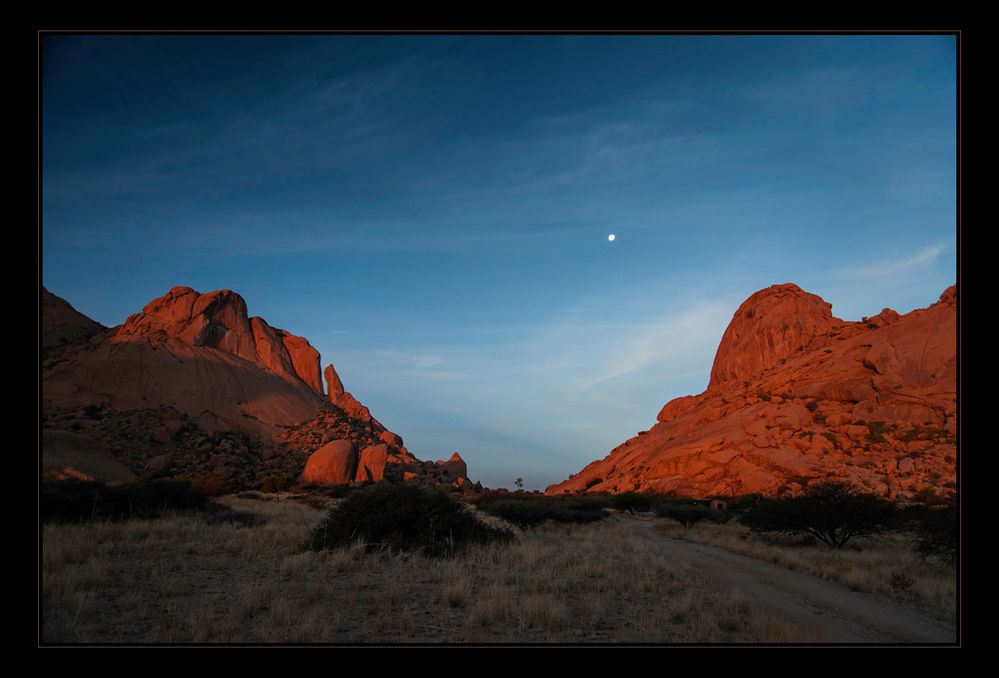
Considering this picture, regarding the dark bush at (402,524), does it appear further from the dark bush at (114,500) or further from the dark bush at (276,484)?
the dark bush at (276,484)

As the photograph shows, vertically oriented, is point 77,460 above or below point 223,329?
below

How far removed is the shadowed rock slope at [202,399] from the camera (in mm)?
61094

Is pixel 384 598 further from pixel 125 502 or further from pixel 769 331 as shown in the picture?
pixel 769 331

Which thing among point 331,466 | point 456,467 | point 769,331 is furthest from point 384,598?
point 769,331

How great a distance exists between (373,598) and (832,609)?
824 centimetres

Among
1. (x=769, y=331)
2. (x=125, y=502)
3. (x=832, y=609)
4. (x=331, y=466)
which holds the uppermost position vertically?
(x=769, y=331)

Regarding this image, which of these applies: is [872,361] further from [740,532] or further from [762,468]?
[740,532]

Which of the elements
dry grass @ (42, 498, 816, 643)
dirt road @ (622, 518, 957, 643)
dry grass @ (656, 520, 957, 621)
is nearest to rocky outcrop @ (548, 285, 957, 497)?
dry grass @ (656, 520, 957, 621)

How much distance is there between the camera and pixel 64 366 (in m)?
77.8

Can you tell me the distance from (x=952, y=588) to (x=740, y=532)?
48.3 ft

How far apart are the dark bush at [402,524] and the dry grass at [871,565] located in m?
8.69

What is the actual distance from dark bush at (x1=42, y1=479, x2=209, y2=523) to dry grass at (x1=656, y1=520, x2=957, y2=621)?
71.2 feet

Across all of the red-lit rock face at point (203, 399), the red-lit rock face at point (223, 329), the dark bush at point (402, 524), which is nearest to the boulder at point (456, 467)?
the red-lit rock face at point (203, 399)

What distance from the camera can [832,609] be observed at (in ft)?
31.6
